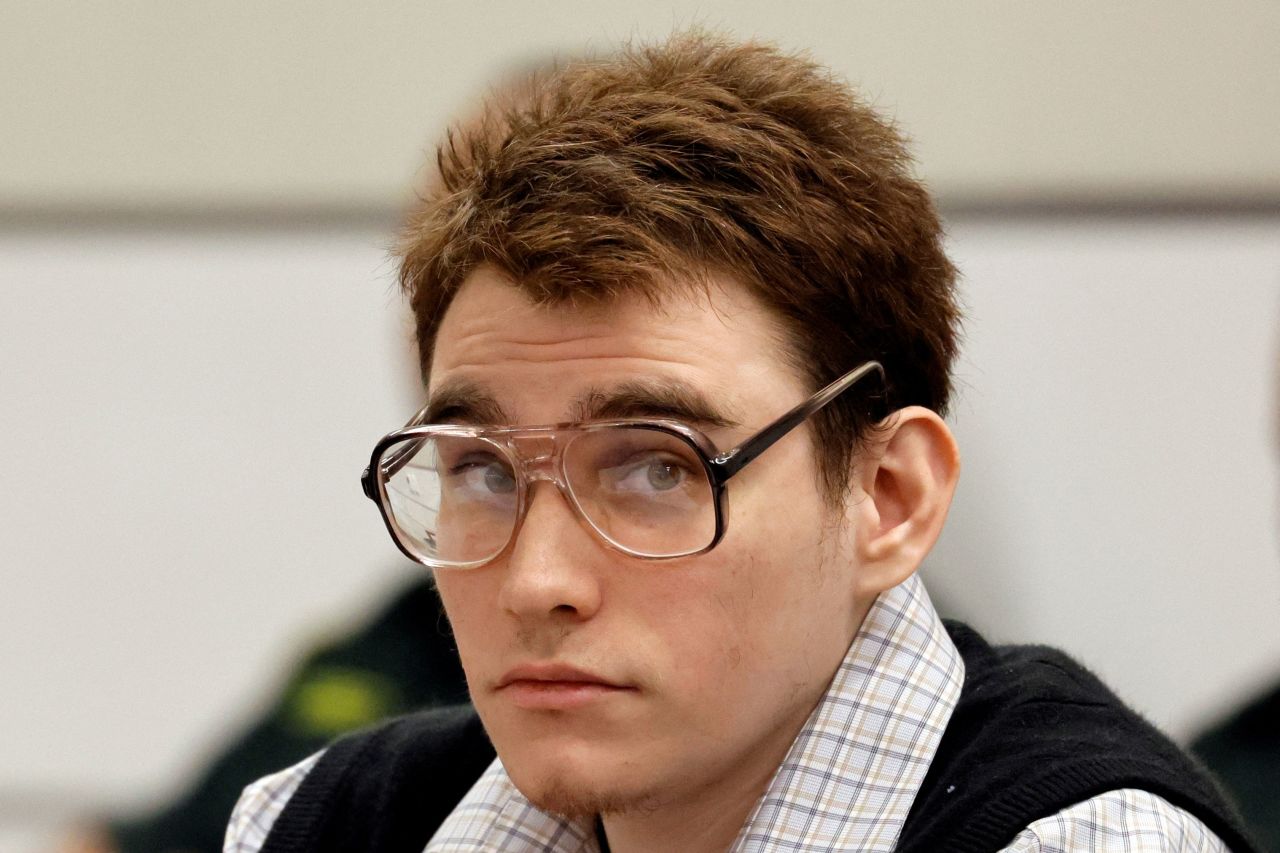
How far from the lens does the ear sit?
108 centimetres

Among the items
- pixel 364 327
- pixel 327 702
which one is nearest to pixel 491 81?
pixel 364 327

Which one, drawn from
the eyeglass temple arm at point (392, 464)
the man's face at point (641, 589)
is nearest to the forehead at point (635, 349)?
the man's face at point (641, 589)

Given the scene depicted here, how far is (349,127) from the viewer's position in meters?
2.43

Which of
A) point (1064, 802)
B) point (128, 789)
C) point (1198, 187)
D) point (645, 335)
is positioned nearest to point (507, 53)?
point (1198, 187)

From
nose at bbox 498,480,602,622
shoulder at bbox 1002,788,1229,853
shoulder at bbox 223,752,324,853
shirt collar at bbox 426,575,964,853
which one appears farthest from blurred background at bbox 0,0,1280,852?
nose at bbox 498,480,602,622

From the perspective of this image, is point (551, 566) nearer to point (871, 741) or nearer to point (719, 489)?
point (719, 489)

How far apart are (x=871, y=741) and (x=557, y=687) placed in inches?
9.5

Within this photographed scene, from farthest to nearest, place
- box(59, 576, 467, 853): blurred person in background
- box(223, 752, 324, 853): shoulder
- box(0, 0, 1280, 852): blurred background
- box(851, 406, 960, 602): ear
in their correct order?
box(59, 576, 467, 853): blurred person in background < box(0, 0, 1280, 852): blurred background < box(223, 752, 324, 853): shoulder < box(851, 406, 960, 602): ear

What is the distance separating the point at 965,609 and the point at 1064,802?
1.20 metres

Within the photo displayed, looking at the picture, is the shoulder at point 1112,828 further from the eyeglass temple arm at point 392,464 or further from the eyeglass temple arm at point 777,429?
the eyeglass temple arm at point 392,464

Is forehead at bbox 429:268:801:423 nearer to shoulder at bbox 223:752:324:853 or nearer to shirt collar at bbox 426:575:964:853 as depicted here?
shirt collar at bbox 426:575:964:853

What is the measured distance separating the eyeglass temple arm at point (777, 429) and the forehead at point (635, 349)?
0.07ft

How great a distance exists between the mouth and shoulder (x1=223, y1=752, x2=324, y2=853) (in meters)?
0.46

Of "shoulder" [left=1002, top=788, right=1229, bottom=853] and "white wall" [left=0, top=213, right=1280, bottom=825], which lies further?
"white wall" [left=0, top=213, right=1280, bottom=825]
